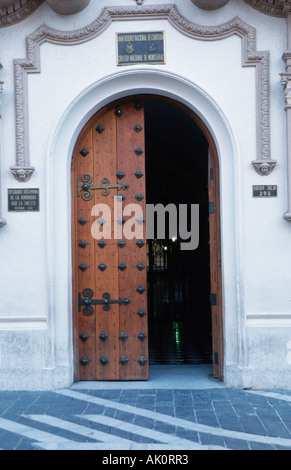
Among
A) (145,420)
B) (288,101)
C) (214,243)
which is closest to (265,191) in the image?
(214,243)

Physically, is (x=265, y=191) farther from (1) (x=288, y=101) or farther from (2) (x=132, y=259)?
(2) (x=132, y=259)

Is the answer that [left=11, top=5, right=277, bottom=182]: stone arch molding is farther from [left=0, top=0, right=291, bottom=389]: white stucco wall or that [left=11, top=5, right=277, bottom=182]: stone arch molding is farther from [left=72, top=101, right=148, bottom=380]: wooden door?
[left=72, top=101, right=148, bottom=380]: wooden door

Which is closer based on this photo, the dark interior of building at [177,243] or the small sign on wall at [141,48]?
the small sign on wall at [141,48]

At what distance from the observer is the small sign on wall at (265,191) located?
4.85 metres

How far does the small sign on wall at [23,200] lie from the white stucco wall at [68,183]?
56 millimetres

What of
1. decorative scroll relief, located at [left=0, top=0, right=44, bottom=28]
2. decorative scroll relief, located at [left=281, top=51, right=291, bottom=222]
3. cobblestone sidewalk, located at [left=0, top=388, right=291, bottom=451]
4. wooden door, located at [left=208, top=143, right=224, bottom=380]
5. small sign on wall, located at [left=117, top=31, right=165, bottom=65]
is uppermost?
decorative scroll relief, located at [left=0, top=0, right=44, bottom=28]

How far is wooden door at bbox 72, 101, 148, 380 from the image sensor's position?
5.16 meters

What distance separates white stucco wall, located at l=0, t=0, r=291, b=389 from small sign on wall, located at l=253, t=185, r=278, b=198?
0.06 metres

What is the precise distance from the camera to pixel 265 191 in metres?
4.86

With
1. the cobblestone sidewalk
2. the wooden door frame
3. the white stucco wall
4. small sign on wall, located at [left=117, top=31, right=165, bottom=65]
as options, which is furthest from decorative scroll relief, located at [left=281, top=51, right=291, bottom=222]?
the cobblestone sidewalk

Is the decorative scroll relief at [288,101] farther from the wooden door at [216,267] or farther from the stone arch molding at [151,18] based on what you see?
the wooden door at [216,267]

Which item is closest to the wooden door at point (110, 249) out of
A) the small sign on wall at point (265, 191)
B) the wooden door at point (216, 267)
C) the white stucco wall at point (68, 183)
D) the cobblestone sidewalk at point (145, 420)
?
the white stucco wall at point (68, 183)

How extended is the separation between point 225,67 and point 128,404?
141 inches
